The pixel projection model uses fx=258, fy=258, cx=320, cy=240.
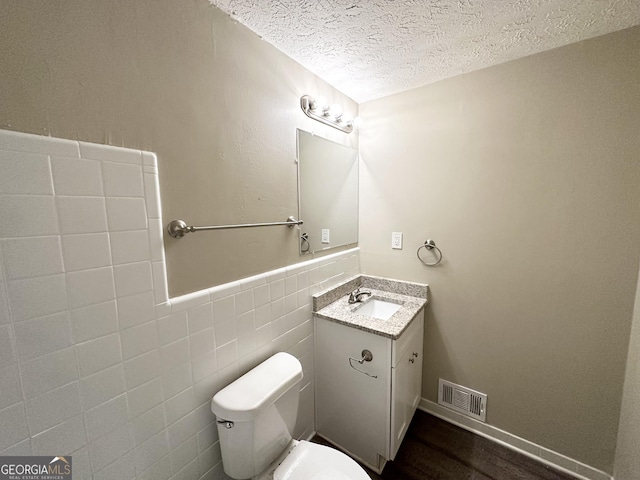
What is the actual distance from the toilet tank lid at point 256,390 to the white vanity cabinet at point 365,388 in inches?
15.2

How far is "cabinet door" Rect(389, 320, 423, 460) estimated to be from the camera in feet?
4.65

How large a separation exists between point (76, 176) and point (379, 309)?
1.77 m

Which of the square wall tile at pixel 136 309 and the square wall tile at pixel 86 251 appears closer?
the square wall tile at pixel 86 251

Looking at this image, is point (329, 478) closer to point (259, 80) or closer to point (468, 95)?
point (259, 80)

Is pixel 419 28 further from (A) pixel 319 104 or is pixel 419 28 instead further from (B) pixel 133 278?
(B) pixel 133 278

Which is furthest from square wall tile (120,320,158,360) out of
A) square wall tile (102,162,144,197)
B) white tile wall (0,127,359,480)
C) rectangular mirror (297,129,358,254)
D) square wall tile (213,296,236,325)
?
rectangular mirror (297,129,358,254)

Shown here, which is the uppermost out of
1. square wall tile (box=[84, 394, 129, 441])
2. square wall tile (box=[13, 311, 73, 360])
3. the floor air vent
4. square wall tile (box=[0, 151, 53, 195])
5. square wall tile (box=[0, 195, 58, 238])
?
square wall tile (box=[0, 151, 53, 195])

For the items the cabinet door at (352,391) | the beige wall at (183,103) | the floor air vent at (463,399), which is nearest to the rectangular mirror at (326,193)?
the beige wall at (183,103)

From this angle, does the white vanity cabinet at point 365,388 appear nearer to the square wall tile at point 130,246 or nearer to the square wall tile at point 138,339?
the square wall tile at point 138,339

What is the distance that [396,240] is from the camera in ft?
6.38

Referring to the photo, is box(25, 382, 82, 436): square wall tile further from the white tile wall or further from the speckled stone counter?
the speckled stone counter

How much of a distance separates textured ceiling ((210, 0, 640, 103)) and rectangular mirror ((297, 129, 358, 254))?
0.46m

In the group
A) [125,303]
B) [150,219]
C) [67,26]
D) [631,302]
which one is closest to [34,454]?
[125,303]

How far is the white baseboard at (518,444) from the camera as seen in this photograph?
144 cm
